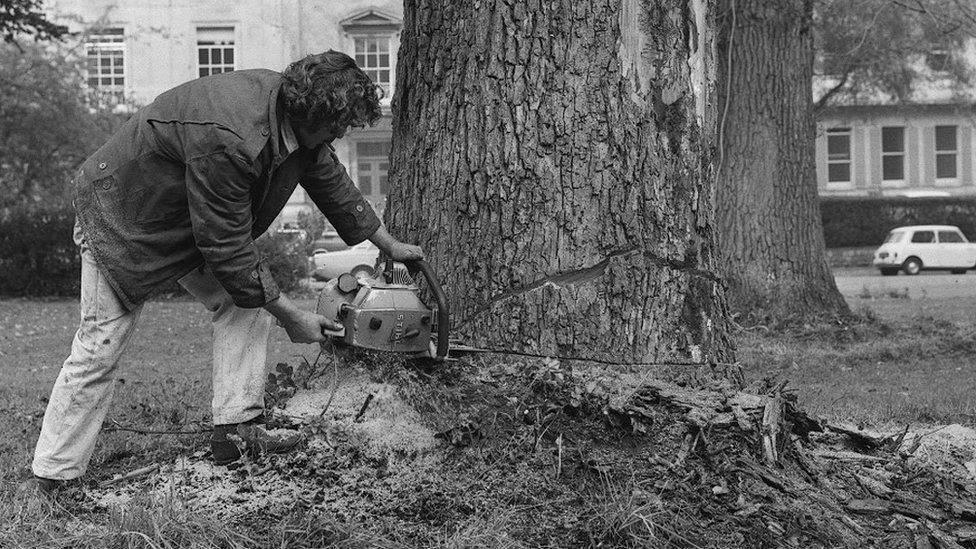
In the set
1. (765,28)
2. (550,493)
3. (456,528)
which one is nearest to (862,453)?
(550,493)

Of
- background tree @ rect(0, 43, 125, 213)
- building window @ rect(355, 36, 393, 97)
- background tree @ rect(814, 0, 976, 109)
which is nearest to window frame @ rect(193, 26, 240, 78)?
building window @ rect(355, 36, 393, 97)

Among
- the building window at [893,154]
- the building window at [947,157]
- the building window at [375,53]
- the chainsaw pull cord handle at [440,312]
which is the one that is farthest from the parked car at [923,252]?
the chainsaw pull cord handle at [440,312]

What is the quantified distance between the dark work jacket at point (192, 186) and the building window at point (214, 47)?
3127 centimetres

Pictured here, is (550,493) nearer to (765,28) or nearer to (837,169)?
(765,28)

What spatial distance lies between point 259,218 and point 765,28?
24.6 ft

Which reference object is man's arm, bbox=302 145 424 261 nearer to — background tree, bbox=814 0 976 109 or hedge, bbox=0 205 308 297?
hedge, bbox=0 205 308 297

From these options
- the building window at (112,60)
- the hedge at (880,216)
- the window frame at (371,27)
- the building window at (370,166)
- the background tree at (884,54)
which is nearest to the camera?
the background tree at (884,54)

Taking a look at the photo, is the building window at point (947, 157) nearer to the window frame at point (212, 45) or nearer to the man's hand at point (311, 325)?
the window frame at point (212, 45)

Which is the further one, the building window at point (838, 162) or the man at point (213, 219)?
the building window at point (838, 162)

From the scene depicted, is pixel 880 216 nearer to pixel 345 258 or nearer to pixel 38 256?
pixel 345 258

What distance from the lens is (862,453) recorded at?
4.18 meters

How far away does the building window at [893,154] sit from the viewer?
3756 centimetres

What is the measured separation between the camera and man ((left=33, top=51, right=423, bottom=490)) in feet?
11.6

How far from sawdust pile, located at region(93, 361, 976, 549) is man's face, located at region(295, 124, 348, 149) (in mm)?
867
